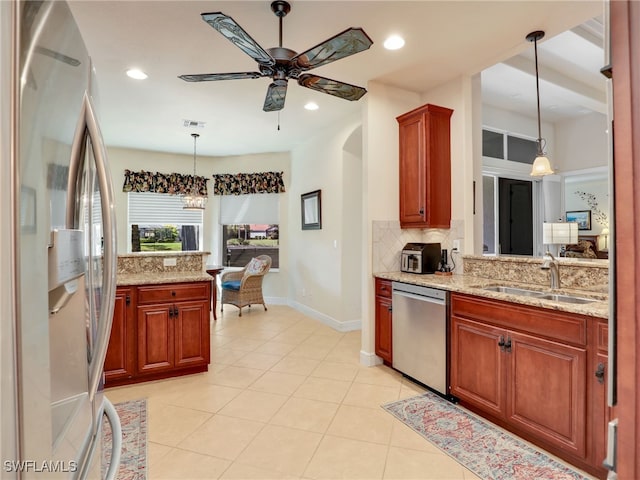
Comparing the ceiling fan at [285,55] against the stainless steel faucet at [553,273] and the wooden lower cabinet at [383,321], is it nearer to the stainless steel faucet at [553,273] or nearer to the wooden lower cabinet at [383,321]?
the wooden lower cabinet at [383,321]

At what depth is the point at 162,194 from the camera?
632 cm

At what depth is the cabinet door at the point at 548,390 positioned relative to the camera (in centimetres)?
181

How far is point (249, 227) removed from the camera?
6598mm

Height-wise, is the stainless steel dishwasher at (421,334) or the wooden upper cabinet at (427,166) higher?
the wooden upper cabinet at (427,166)

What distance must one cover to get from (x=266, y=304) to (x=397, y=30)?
490 cm

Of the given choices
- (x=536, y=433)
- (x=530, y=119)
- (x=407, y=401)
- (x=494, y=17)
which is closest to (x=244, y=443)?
(x=407, y=401)

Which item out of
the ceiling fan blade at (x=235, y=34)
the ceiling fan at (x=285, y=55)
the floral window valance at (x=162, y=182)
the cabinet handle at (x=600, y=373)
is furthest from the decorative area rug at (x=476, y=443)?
the floral window valance at (x=162, y=182)

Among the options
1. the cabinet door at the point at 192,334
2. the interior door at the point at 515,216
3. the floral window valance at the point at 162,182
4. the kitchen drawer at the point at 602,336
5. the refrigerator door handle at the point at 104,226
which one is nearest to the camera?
the refrigerator door handle at the point at 104,226

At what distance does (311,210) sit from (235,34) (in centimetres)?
363

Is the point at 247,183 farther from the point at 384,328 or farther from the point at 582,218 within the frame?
the point at 582,218

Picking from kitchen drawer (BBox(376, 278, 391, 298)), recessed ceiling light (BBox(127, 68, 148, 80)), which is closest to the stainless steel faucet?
kitchen drawer (BBox(376, 278, 391, 298))

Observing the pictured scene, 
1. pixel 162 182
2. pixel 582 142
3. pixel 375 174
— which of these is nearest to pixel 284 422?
pixel 375 174

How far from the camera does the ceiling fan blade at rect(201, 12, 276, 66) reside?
1765mm

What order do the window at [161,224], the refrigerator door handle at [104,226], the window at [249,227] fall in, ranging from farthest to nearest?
the window at [249,227] < the window at [161,224] < the refrigerator door handle at [104,226]
